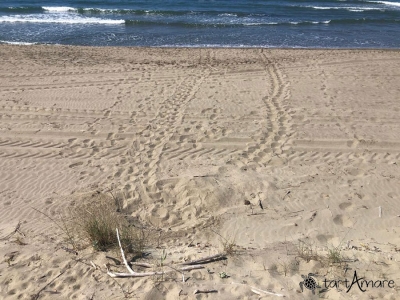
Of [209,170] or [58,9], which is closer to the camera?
[209,170]

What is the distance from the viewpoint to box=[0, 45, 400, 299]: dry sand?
4.18 m

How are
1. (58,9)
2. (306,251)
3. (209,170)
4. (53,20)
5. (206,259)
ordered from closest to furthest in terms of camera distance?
(206,259), (306,251), (209,170), (53,20), (58,9)

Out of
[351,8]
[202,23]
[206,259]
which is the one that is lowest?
[206,259]

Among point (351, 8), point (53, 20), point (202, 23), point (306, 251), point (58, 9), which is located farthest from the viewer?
point (351, 8)

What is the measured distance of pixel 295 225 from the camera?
5.11 m

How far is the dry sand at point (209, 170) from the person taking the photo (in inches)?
165

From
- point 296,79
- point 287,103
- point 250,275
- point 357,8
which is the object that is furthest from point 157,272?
point 357,8

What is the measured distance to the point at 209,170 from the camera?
646cm

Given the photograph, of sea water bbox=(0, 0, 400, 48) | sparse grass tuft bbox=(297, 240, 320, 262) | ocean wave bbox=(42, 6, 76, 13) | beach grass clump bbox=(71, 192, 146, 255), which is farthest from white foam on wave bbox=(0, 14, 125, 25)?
sparse grass tuft bbox=(297, 240, 320, 262)

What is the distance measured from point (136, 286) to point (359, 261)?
2348mm

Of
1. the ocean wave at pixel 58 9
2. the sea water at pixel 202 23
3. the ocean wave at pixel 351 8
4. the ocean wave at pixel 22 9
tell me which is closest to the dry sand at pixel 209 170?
the sea water at pixel 202 23

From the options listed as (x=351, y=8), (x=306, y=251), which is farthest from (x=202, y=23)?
(x=306, y=251)

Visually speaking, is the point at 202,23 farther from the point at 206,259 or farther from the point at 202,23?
the point at 206,259

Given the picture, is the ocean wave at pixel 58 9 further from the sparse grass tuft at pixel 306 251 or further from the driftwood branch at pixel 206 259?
the sparse grass tuft at pixel 306 251
